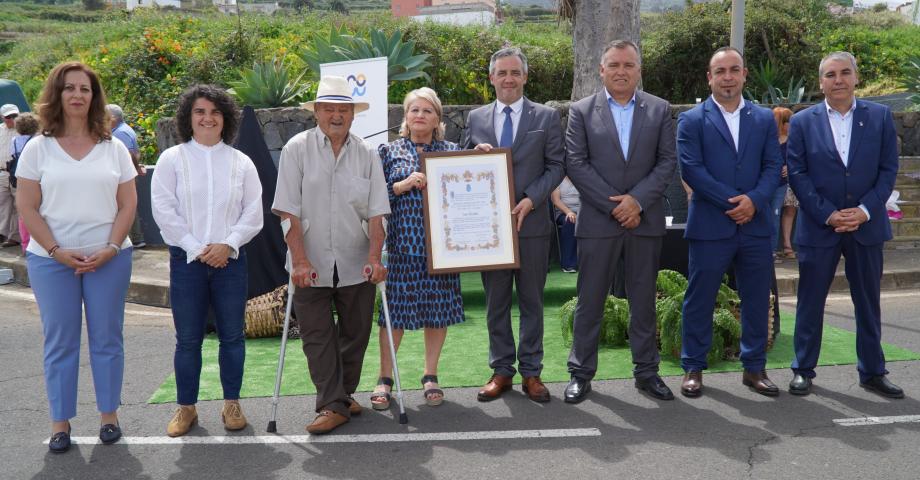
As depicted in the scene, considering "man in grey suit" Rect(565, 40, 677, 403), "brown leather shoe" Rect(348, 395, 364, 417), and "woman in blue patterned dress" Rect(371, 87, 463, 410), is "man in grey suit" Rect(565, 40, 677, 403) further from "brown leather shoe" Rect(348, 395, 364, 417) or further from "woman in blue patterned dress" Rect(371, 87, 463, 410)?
"brown leather shoe" Rect(348, 395, 364, 417)

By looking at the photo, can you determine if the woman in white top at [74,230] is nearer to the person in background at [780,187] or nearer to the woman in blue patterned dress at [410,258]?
the woman in blue patterned dress at [410,258]

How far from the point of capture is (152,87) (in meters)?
15.6

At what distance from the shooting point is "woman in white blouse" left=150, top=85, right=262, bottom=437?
5105mm

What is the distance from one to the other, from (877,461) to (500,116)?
301 centimetres

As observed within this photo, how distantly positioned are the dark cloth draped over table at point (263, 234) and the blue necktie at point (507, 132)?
2640 mm

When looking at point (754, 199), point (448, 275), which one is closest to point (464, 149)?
point (448, 275)

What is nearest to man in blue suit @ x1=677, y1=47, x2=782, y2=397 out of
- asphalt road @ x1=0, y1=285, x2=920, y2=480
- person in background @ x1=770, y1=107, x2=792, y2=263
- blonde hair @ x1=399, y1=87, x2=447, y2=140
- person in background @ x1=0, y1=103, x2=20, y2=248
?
asphalt road @ x1=0, y1=285, x2=920, y2=480

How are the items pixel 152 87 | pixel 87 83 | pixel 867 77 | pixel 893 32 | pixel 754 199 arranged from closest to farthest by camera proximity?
pixel 87 83 < pixel 754 199 < pixel 152 87 < pixel 867 77 < pixel 893 32

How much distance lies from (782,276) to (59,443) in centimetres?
762

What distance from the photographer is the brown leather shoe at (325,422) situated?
522 cm

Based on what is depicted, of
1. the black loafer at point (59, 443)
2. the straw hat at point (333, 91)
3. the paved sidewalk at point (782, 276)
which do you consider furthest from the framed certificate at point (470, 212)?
the paved sidewalk at point (782, 276)

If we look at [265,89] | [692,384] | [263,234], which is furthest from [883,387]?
[265,89]

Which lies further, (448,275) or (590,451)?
(448,275)

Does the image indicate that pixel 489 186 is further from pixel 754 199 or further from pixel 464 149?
pixel 754 199
